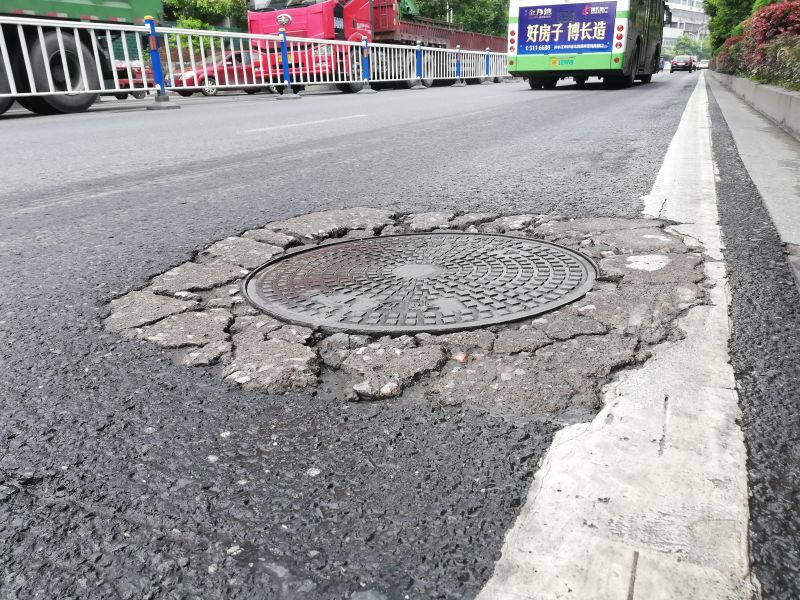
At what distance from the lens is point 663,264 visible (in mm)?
2283

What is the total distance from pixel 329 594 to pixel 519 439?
53 centimetres

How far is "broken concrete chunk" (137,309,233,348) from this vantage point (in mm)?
1756

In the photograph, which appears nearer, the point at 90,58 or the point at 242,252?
the point at 242,252

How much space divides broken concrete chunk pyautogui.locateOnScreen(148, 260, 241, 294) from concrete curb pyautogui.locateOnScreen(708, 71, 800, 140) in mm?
5953

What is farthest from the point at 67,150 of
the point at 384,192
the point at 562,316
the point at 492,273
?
the point at 562,316

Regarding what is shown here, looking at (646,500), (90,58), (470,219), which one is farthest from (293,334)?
(90,58)

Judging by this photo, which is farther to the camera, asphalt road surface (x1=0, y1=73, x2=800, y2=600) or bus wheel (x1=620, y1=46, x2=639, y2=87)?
bus wheel (x1=620, y1=46, x2=639, y2=87)

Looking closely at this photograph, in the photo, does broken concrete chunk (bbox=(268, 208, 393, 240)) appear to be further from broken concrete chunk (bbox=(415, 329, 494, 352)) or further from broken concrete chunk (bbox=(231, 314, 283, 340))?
broken concrete chunk (bbox=(415, 329, 494, 352))

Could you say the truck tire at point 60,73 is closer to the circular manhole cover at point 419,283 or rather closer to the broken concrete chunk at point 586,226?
the circular manhole cover at point 419,283

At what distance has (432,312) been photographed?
1858mm

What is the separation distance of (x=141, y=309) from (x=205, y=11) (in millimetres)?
37232

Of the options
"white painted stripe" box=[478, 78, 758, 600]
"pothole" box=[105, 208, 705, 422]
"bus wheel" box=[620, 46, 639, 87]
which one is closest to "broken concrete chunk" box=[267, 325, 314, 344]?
"pothole" box=[105, 208, 705, 422]

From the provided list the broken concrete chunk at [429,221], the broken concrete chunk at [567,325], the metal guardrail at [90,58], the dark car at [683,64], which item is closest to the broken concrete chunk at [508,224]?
the broken concrete chunk at [429,221]

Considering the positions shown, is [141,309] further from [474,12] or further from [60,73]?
[474,12]
